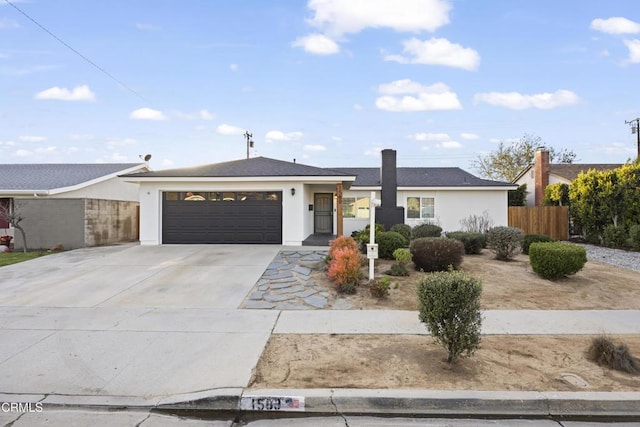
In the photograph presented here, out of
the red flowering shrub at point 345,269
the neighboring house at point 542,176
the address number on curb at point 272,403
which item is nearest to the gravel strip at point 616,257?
the neighboring house at point 542,176

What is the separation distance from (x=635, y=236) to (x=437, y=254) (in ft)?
34.5

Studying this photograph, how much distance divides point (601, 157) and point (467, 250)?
2627 centimetres

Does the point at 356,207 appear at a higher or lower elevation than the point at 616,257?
higher

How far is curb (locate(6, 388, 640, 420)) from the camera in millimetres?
3387

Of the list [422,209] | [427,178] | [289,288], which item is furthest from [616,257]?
[289,288]

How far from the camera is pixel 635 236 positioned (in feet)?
45.8

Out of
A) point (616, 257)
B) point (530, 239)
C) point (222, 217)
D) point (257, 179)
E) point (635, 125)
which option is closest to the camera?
point (530, 239)

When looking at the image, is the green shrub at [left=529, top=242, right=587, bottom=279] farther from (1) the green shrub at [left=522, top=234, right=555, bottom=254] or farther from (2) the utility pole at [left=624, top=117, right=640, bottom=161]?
(2) the utility pole at [left=624, top=117, right=640, bottom=161]

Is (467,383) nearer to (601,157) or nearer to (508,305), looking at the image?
(508,305)

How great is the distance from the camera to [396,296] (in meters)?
7.29

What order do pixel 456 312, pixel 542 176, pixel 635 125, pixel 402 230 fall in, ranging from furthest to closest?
pixel 635 125 < pixel 542 176 < pixel 402 230 < pixel 456 312

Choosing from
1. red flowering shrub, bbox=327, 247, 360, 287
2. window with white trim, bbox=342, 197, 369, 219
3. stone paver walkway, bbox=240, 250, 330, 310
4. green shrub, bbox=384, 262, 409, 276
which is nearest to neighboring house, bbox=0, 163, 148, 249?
stone paver walkway, bbox=240, 250, 330, 310

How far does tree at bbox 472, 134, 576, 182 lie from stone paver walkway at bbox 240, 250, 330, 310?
29.7 meters

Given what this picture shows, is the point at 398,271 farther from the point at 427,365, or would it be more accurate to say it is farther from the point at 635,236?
the point at 635,236
